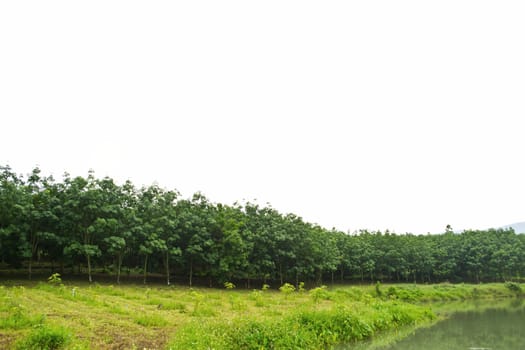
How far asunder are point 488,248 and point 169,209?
63819 millimetres

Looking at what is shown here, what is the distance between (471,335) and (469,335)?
0.13 m

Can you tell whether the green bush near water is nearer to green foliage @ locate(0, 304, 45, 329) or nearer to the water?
the water

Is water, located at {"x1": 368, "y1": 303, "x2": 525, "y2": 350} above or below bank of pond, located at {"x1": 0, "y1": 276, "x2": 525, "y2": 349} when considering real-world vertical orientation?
below

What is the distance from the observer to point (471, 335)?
23.3 meters

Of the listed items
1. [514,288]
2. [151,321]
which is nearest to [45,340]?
[151,321]

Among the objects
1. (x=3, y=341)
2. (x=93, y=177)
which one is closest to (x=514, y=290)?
(x=93, y=177)

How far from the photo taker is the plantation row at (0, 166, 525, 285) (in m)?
30.1

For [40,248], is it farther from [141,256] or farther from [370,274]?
[370,274]

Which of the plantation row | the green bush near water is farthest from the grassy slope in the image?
the plantation row

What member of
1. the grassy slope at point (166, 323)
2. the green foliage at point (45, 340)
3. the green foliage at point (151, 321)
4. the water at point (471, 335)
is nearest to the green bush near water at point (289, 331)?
the grassy slope at point (166, 323)

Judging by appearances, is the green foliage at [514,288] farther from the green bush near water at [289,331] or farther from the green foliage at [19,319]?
the green foliage at [19,319]

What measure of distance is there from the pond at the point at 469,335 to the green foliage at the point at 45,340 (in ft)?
43.4

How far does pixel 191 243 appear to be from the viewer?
37406 millimetres

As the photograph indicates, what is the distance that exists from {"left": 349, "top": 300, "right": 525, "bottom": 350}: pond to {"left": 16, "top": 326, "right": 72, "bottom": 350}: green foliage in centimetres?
1323
